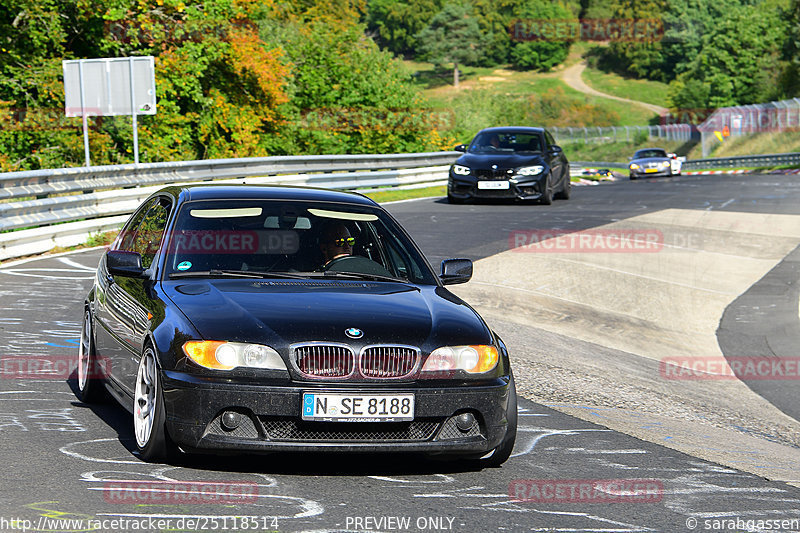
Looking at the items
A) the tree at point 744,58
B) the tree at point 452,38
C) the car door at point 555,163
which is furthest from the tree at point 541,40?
the car door at point 555,163

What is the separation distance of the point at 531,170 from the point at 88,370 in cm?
1796

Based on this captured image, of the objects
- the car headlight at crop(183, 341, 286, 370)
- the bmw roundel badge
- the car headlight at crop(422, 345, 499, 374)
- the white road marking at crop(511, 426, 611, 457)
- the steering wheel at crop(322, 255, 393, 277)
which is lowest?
the white road marking at crop(511, 426, 611, 457)

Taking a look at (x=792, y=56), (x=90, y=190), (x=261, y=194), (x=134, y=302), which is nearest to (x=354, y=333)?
(x=134, y=302)

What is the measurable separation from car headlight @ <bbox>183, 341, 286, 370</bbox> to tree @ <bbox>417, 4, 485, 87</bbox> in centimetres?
16615

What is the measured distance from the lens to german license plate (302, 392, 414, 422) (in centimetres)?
520

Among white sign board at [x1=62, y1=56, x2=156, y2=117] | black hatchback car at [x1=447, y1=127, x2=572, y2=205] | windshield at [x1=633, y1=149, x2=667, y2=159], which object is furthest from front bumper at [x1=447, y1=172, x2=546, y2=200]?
windshield at [x1=633, y1=149, x2=667, y2=159]

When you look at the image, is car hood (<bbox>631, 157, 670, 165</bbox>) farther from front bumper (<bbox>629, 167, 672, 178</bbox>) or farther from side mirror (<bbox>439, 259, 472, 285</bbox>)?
side mirror (<bbox>439, 259, 472, 285</bbox>)

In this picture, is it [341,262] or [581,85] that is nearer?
[341,262]

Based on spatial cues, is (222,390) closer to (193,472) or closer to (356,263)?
(193,472)

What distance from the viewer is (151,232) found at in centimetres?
697

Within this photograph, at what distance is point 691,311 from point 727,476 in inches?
392

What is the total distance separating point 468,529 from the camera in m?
4.66

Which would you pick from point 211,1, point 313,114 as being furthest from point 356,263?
point 313,114

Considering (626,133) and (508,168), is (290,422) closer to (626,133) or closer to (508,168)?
(508,168)
